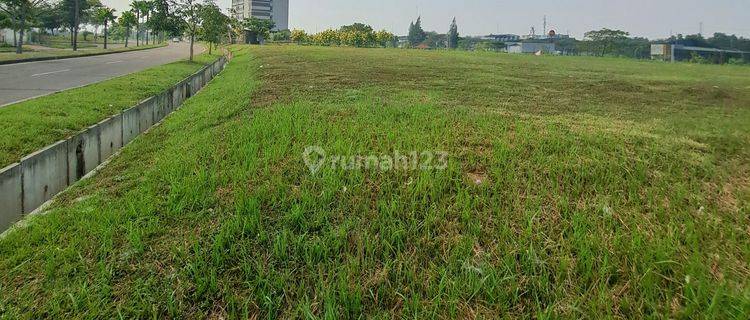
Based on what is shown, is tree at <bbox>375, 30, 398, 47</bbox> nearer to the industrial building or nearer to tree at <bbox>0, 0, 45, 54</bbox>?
the industrial building

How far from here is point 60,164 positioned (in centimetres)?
446

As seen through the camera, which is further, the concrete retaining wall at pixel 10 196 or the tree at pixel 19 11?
the tree at pixel 19 11

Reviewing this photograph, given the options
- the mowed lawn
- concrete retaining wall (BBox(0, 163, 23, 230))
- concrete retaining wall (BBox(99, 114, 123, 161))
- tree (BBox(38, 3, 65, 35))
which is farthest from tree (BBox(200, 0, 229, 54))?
tree (BBox(38, 3, 65, 35))

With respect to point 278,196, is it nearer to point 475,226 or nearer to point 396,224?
point 396,224

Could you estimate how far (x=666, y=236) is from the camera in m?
2.68

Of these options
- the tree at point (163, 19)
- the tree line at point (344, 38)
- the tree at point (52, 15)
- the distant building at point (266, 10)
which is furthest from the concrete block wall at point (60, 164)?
the distant building at point (266, 10)

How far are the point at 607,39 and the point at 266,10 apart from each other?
94.1 meters

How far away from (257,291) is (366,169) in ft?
5.74

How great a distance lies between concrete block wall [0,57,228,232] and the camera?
144 inches

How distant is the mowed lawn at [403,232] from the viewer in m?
2.26

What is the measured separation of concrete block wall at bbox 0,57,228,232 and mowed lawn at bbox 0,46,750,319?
311mm

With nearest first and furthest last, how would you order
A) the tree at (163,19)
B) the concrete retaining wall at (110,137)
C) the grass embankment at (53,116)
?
the grass embankment at (53,116), the concrete retaining wall at (110,137), the tree at (163,19)

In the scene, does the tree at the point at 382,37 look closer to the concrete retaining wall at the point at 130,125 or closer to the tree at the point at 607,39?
the tree at the point at 607,39

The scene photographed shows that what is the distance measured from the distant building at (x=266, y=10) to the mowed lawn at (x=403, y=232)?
130 meters
